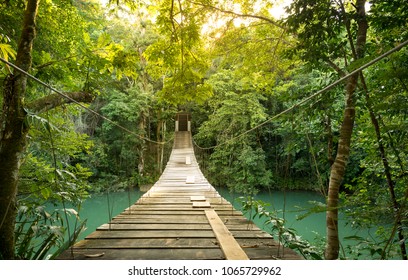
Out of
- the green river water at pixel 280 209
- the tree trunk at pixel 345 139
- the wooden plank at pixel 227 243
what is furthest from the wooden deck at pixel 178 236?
the green river water at pixel 280 209

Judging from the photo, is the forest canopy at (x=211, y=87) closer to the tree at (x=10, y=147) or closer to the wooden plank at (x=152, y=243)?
the tree at (x=10, y=147)

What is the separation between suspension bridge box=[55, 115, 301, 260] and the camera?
1.09 m

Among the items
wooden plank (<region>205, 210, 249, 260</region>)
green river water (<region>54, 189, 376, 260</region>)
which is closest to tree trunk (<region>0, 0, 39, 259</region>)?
wooden plank (<region>205, 210, 249, 260</region>)

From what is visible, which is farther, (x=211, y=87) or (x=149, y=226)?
(x=211, y=87)

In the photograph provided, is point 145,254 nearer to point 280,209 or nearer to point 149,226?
point 149,226

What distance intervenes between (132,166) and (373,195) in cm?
871

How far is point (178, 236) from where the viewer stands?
4.35ft

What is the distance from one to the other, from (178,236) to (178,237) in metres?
0.01

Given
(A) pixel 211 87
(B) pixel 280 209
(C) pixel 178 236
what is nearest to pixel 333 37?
(A) pixel 211 87

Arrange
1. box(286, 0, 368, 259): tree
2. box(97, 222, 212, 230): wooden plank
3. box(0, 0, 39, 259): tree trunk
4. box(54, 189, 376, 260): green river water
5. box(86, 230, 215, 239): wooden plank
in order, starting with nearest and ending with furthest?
box(0, 0, 39, 259): tree trunk < box(86, 230, 215, 239): wooden plank < box(97, 222, 212, 230): wooden plank < box(286, 0, 368, 259): tree < box(54, 189, 376, 260): green river water

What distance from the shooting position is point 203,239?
1292 millimetres

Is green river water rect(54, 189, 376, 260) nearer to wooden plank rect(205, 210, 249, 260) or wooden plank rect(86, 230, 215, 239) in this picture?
wooden plank rect(86, 230, 215, 239)
